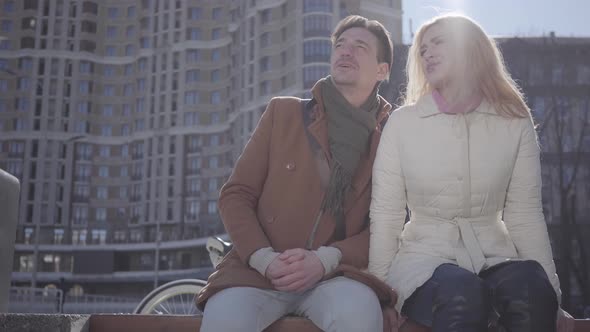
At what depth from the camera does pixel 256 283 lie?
2363mm

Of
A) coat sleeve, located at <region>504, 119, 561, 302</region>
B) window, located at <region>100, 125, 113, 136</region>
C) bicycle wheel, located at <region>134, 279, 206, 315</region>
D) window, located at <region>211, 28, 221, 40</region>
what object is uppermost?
window, located at <region>211, 28, 221, 40</region>

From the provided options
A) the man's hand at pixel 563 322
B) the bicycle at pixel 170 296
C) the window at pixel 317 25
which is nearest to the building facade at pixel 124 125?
the window at pixel 317 25

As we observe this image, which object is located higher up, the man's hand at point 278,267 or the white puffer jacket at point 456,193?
the white puffer jacket at point 456,193

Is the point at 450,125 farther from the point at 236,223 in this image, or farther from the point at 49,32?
the point at 49,32

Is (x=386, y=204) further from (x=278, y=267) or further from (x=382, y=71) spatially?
(x=382, y=71)

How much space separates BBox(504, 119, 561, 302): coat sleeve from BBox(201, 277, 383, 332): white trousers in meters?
0.62

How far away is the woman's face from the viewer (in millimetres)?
2732

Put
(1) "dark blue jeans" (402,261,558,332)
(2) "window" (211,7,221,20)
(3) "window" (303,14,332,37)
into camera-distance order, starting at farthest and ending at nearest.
→ (2) "window" (211,7,221,20) → (3) "window" (303,14,332,37) → (1) "dark blue jeans" (402,261,558,332)

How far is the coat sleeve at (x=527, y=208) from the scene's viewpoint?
240 centimetres

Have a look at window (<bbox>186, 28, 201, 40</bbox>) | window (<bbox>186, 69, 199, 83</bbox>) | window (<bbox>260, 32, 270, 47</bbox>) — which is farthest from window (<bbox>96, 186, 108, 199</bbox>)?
window (<bbox>260, 32, 270, 47</bbox>)

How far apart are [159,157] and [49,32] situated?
646 inches

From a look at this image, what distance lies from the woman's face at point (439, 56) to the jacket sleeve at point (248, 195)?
68cm

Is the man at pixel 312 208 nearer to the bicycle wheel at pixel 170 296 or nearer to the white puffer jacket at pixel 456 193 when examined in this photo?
the white puffer jacket at pixel 456 193

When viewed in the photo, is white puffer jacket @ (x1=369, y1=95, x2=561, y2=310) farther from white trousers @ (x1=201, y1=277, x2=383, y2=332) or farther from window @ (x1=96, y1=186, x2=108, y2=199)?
window @ (x1=96, y1=186, x2=108, y2=199)
